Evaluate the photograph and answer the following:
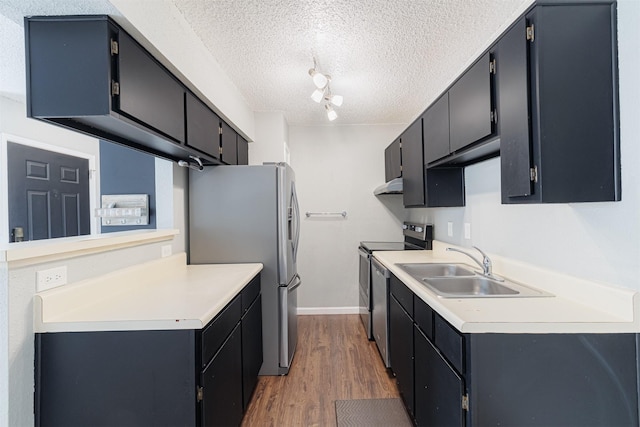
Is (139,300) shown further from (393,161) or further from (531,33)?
(393,161)

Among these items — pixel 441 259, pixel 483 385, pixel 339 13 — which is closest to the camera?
pixel 483 385

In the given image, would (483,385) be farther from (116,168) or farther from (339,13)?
(116,168)

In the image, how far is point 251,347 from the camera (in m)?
2.11

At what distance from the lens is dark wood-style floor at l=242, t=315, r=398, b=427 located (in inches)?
80.7

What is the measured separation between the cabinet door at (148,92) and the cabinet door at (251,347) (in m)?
1.21

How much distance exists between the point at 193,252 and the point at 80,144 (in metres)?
1.91

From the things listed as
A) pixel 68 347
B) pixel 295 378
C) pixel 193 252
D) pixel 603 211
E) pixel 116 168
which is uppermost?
pixel 116 168

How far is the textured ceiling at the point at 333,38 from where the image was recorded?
168 centimetres

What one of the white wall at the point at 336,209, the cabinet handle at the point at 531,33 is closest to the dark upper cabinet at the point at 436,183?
the cabinet handle at the point at 531,33

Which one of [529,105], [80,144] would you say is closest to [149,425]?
[529,105]

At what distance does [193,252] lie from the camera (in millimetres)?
2500

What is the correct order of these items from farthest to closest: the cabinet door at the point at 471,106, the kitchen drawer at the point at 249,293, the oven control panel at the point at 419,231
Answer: the oven control panel at the point at 419,231 < the kitchen drawer at the point at 249,293 < the cabinet door at the point at 471,106

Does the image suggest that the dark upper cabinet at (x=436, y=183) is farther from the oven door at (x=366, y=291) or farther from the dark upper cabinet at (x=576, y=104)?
the dark upper cabinet at (x=576, y=104)

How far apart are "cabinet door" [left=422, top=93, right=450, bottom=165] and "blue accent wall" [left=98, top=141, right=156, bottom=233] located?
2004 mm
